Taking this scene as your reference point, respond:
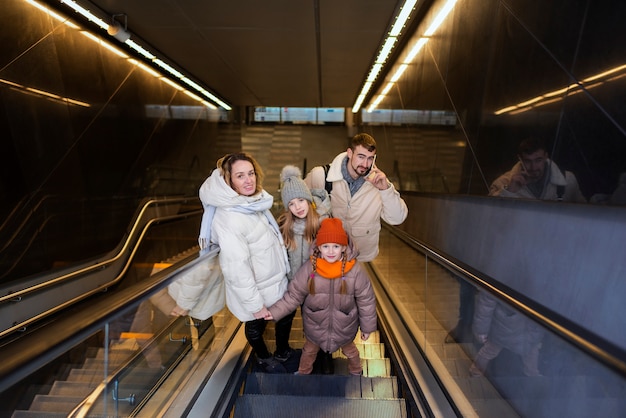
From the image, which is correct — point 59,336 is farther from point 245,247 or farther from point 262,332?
point 262,332

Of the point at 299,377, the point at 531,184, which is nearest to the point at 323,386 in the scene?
the point at 299,377

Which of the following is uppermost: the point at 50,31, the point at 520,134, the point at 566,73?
the point at 50,31

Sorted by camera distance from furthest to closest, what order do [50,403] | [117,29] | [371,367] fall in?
[117,29] < [371,367] < [50,403]

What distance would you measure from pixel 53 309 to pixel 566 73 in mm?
4610

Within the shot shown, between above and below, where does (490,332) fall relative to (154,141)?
below

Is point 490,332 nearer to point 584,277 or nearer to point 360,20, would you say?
point 584,277

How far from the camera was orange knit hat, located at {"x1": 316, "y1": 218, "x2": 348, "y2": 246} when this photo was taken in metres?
2.43

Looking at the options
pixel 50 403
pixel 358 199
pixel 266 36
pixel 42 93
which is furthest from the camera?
pixel 266 36

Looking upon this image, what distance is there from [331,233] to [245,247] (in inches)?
21.1

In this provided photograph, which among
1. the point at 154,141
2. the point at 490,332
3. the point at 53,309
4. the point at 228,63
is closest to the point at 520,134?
the point at 490,332

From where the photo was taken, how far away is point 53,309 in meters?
3.83

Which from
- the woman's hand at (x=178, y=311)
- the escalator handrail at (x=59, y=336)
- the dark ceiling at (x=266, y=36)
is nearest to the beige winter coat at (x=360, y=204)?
the woman's hand at (x=178, y=311)

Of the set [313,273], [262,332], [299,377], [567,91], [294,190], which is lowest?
[299,377]

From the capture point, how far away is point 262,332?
2.89m
